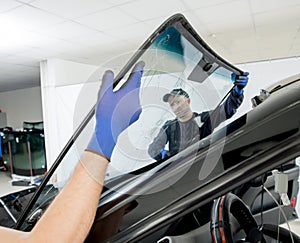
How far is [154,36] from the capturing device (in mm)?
930

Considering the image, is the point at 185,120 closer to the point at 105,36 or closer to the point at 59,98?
the point at 105,36

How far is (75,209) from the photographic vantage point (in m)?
0.72

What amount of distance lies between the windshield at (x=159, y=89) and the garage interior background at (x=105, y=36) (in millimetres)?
315

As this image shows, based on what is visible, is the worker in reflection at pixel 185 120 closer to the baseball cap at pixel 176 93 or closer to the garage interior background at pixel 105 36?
the baseball cap at pixel 176 93

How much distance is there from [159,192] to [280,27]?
14.3ft

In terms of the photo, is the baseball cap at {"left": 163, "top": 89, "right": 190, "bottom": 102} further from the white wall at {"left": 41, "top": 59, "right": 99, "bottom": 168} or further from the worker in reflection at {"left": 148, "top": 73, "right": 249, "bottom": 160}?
the white wall at {"left": 41, "top": 59, "right": 99, "bottom": 168}

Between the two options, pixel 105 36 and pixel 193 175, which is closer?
pixel 193 175

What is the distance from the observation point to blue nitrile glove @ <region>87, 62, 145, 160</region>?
2.77 ft

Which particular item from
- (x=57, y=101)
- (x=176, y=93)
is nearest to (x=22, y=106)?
(x=57, y=101)

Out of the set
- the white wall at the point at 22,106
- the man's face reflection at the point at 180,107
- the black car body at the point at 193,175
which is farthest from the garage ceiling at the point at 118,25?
the white wall at the point at 22,106

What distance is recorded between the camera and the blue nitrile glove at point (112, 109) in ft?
2.77

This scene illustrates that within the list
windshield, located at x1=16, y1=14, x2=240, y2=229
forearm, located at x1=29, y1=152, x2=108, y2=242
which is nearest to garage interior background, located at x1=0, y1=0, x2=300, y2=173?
windshield, located at x1=16, y1=14, x2=240, y2=229

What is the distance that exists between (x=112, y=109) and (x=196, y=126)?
70 cm

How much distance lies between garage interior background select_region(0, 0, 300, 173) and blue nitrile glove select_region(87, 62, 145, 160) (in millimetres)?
454
